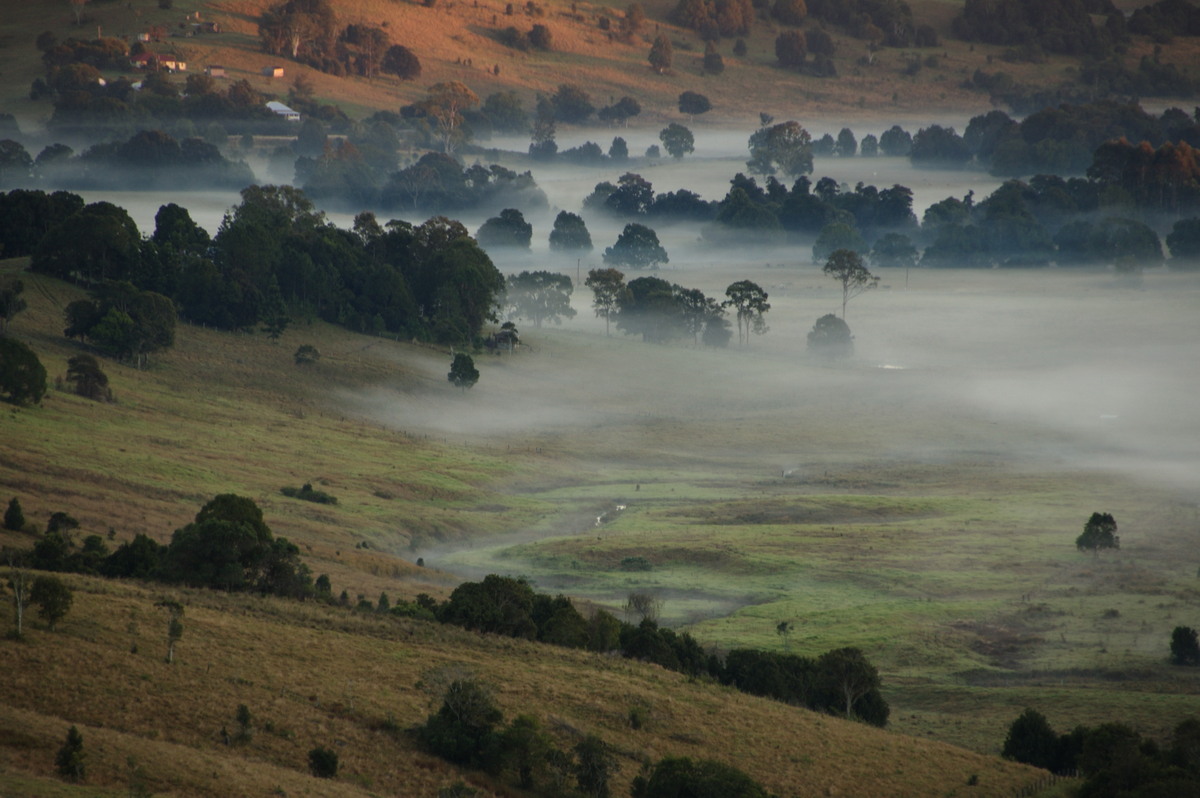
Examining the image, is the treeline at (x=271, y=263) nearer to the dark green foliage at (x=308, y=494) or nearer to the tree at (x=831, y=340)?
the dark green foliage at (x=308, y=494)

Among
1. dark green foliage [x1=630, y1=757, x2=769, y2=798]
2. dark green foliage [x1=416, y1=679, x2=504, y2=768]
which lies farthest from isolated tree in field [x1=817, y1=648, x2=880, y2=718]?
dark green foliage [x1=416, y1=679, x2=504, y2=768]

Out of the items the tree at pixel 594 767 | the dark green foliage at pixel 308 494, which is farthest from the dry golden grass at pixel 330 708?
the dark green foliage at pixel 308 494

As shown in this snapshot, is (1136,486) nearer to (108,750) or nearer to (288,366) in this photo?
(288,366)

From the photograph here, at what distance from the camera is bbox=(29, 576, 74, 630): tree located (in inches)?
1437

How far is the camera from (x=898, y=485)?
107562mm

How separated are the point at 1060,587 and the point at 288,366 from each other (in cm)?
8095

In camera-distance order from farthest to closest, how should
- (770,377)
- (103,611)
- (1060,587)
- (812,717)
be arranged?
(770,377)
(1060,587)
(812,717)
(103,611)

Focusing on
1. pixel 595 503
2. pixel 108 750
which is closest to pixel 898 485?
pixel 595 503

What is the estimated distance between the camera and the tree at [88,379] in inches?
3745

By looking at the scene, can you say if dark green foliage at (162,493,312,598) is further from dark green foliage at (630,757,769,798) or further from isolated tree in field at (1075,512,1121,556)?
isolated tree in field at (1075,512,1121,556)

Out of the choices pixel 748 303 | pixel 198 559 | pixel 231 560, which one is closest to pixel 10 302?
pixel 198 559

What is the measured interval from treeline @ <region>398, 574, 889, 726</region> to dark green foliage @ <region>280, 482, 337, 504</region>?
2936 centimetres

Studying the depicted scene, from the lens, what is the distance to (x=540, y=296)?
618 feet

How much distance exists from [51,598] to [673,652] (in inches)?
1042
